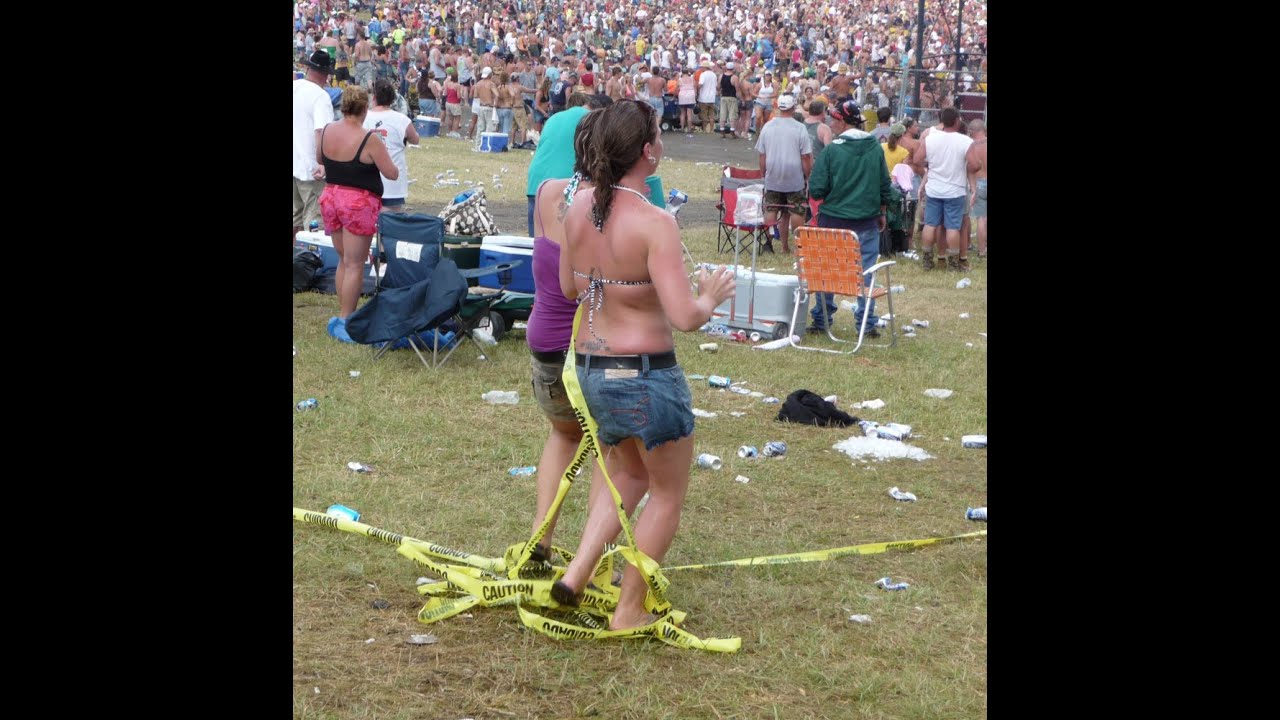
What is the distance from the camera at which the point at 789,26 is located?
122 feet

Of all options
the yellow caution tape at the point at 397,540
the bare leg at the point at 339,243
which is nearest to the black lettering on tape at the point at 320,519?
the yellow caution tape at the point at 397,540

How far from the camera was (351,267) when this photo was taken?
29.5 ft

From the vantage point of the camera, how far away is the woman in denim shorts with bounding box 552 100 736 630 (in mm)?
3848

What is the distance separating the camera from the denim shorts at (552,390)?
14.9ft

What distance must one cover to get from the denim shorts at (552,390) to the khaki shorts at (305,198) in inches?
251

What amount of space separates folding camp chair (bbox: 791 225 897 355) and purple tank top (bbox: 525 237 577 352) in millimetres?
4903

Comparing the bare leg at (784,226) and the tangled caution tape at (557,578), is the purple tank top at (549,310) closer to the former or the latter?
the tangled caution tape at (557,578)

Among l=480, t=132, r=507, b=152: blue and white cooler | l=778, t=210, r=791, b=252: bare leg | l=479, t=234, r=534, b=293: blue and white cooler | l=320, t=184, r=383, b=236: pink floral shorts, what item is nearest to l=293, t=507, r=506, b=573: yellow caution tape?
l=320, t=184, r=383, b=236: pink floral shorts

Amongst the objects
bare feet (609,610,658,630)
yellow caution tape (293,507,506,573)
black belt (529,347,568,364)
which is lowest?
bare feet (609,610,658,630)

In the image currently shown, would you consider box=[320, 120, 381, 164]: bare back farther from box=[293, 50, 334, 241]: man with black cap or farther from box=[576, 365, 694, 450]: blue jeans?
box=[576, 365, 694, 450]: blue jeans
